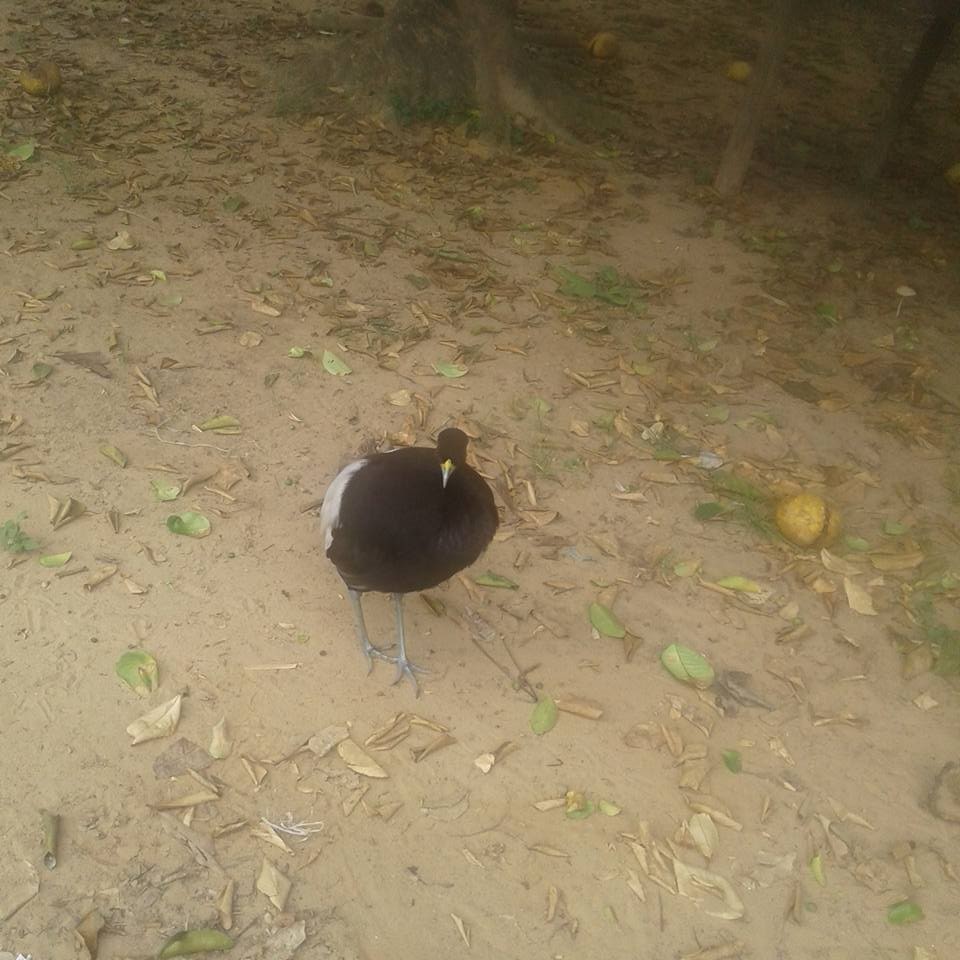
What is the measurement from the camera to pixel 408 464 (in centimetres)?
327

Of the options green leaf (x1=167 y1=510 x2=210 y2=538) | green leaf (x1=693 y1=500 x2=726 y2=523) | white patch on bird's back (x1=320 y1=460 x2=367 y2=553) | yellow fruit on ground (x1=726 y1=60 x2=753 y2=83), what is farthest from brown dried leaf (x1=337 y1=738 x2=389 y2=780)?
yellow fruit on ground (x1=726 y1=60 x2=753 y2=83)

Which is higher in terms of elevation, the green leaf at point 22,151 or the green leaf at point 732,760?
the green leaf at point 732,760

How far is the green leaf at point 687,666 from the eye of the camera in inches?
135

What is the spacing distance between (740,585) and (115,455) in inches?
117

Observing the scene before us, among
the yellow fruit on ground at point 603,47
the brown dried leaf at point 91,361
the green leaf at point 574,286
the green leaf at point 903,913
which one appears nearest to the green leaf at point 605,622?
the green leaf at point 903,913

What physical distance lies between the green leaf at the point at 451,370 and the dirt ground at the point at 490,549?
4 cm

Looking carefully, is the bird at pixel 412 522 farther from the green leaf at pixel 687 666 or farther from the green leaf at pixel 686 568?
the green leaf at pixel 686 568

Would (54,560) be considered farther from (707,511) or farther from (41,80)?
(41,80)

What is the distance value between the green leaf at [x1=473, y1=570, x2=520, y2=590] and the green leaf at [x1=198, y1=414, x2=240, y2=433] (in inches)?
58.5

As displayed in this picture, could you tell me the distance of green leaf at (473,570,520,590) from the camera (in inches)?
149

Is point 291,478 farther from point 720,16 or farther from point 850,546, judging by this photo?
point 720,16

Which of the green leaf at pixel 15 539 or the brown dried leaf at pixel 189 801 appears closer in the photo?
the brown dried leaf at pixel 189 801

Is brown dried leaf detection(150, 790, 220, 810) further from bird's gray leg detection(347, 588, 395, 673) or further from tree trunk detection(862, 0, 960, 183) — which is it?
tree trunk detection(862, 0, 960, 183)

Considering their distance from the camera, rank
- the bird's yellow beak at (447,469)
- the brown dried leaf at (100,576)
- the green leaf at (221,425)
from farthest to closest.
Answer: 1. the green leaf at (221,425)
2. the brown dried leaf at (100,576)
3. the bird's yellow beak at (447,469)
